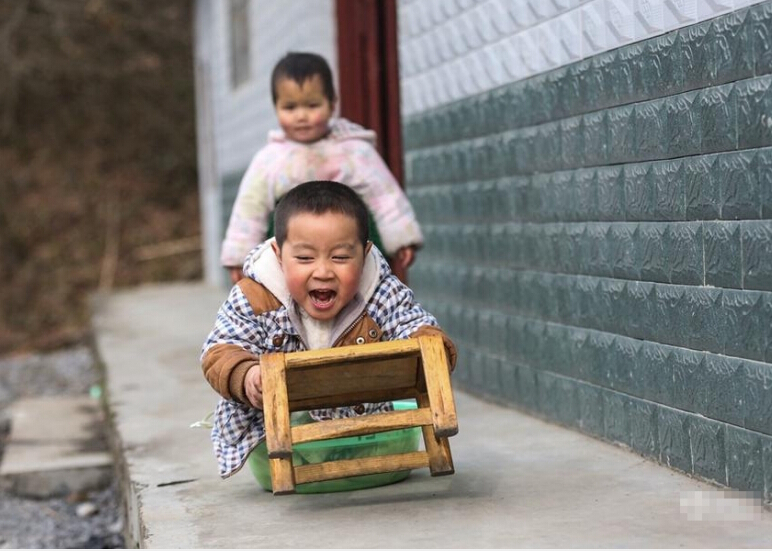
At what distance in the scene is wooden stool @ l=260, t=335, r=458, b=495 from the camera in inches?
140

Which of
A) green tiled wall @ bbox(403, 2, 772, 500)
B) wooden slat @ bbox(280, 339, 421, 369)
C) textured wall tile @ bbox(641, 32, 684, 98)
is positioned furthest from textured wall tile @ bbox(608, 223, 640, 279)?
wooden slat @ bbox(280, 339, 421, 369)

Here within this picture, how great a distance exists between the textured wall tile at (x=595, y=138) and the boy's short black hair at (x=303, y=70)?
3.59 ft

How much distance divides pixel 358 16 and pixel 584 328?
3970mm

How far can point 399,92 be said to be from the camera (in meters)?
7.19

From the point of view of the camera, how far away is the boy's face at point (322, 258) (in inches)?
147

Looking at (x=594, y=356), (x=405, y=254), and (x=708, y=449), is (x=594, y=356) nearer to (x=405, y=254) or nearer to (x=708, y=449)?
(x=708, y=449)

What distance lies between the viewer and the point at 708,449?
389 centimetres

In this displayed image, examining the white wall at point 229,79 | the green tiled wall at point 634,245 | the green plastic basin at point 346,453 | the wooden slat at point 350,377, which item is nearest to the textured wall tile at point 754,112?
the green tiled wall at point 634,245

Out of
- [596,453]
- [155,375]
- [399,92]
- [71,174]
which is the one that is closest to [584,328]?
[596,453]

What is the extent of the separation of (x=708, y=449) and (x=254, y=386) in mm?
1439

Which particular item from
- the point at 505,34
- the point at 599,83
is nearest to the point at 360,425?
the point at 599,83

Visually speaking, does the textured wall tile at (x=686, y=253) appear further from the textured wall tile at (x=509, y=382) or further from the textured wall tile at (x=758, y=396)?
the textured wall tile at (x=509, y=382)

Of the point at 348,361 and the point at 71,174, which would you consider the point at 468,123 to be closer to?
the point at 348,361

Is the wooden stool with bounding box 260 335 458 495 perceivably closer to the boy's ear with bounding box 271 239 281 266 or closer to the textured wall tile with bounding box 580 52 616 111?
the boy's ear with bounding box 271 239 281 266
